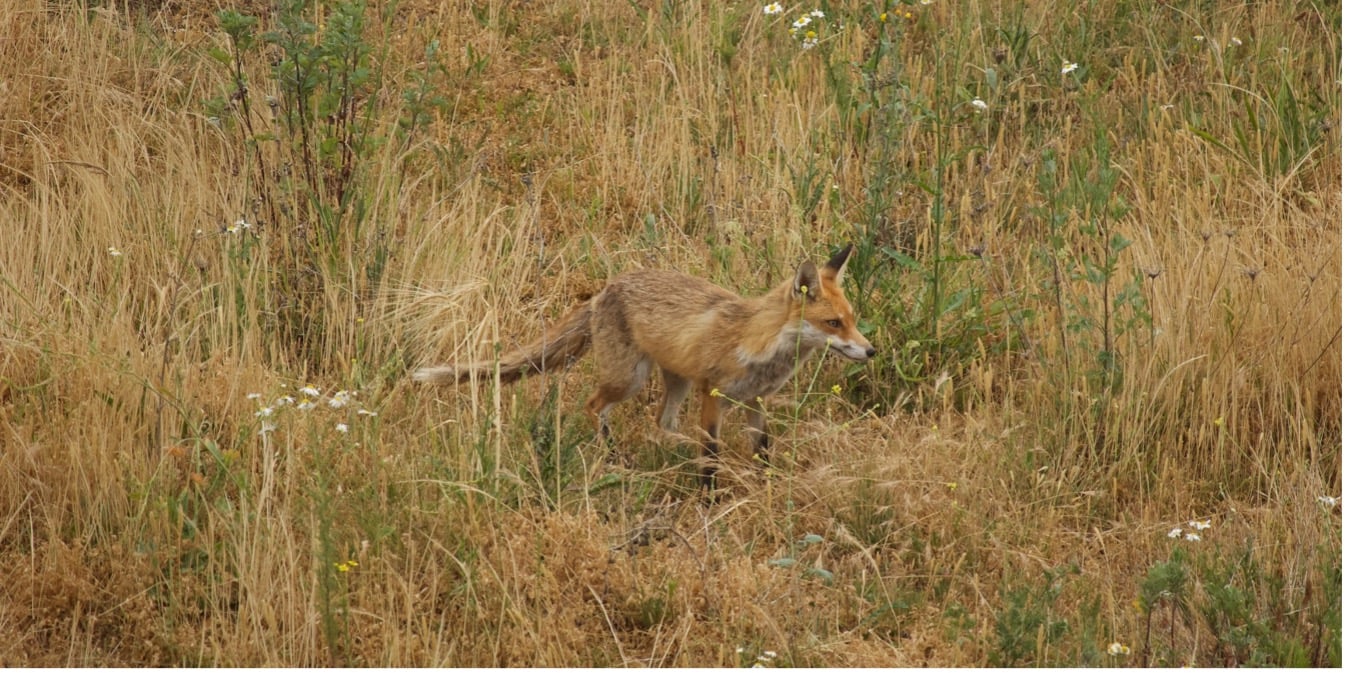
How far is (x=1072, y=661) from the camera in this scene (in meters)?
5.03

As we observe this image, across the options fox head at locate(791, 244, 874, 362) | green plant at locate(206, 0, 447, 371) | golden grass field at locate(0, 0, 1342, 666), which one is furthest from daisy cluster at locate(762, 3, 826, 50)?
fox head at locate(791, 244, 874, 362)

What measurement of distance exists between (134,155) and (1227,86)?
5.91 meters

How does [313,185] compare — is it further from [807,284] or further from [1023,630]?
[1023,630]

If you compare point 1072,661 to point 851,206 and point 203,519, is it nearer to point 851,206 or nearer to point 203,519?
point 203,519

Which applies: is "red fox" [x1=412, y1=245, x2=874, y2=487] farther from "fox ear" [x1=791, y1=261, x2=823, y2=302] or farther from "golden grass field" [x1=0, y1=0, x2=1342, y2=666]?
"golden grass field" [x1=0, y1=0, x2=1342, y2=666]

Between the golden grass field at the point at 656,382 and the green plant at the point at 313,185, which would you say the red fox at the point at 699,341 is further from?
the green plant at the point at 313,185

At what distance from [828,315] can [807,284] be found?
0.16 meters

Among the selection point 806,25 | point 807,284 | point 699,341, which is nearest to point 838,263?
point 807,284

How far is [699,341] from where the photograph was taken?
689cm

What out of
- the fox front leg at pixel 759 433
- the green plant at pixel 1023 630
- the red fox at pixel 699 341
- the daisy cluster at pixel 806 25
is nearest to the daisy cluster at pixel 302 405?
the red fox at pixel 699 341

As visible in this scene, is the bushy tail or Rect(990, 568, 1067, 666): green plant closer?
Rect(990, 568, 1067, 666): green plant

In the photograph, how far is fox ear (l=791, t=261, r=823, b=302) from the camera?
655 cm

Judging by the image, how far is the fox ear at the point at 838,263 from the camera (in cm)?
667

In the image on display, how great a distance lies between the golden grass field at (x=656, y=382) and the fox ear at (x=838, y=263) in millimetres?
351
